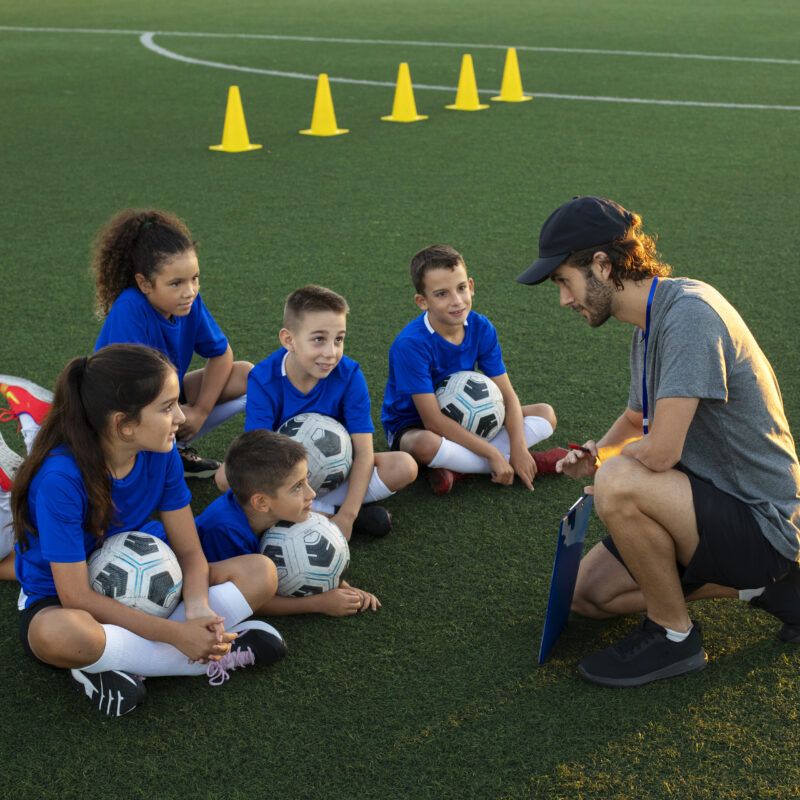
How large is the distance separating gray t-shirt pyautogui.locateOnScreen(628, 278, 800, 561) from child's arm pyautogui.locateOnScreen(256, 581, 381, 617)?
1128 mm

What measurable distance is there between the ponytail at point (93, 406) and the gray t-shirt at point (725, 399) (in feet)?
4.47

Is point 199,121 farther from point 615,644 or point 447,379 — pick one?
point 615,644

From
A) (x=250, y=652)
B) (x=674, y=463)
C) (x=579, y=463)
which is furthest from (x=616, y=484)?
(x=250, y=652)

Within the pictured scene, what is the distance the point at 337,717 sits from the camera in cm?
280

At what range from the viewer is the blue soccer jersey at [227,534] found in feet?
10.8

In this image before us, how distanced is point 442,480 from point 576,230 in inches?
58.1

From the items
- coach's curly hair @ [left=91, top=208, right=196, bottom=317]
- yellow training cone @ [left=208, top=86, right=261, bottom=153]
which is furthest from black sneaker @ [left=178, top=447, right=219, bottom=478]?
yellow training cone @ [left=208, top=86, right=261, bottom=153]

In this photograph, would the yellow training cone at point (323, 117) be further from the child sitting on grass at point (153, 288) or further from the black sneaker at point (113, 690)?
the black sneaker at point (113, 690)

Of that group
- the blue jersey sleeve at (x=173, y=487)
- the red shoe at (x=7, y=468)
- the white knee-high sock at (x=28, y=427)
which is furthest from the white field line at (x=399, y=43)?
the blue jersey sleeve at (x=173, y=487)

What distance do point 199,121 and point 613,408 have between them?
779cm

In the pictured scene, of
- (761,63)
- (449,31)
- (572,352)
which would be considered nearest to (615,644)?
(572,352)

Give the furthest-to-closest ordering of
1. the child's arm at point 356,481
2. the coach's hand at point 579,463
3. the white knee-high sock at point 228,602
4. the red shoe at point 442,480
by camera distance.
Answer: the red shoe at point 442,480
the child's arm at point 356,481
the coach's hand at point 579,463
the white knee-high sock at point 228,602

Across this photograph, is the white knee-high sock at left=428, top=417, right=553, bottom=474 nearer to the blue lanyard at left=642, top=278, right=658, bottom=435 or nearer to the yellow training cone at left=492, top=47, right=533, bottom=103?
the blue lanyard at left=642, top=278, right=658, bottom=435

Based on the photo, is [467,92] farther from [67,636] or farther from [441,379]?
[67,636]
